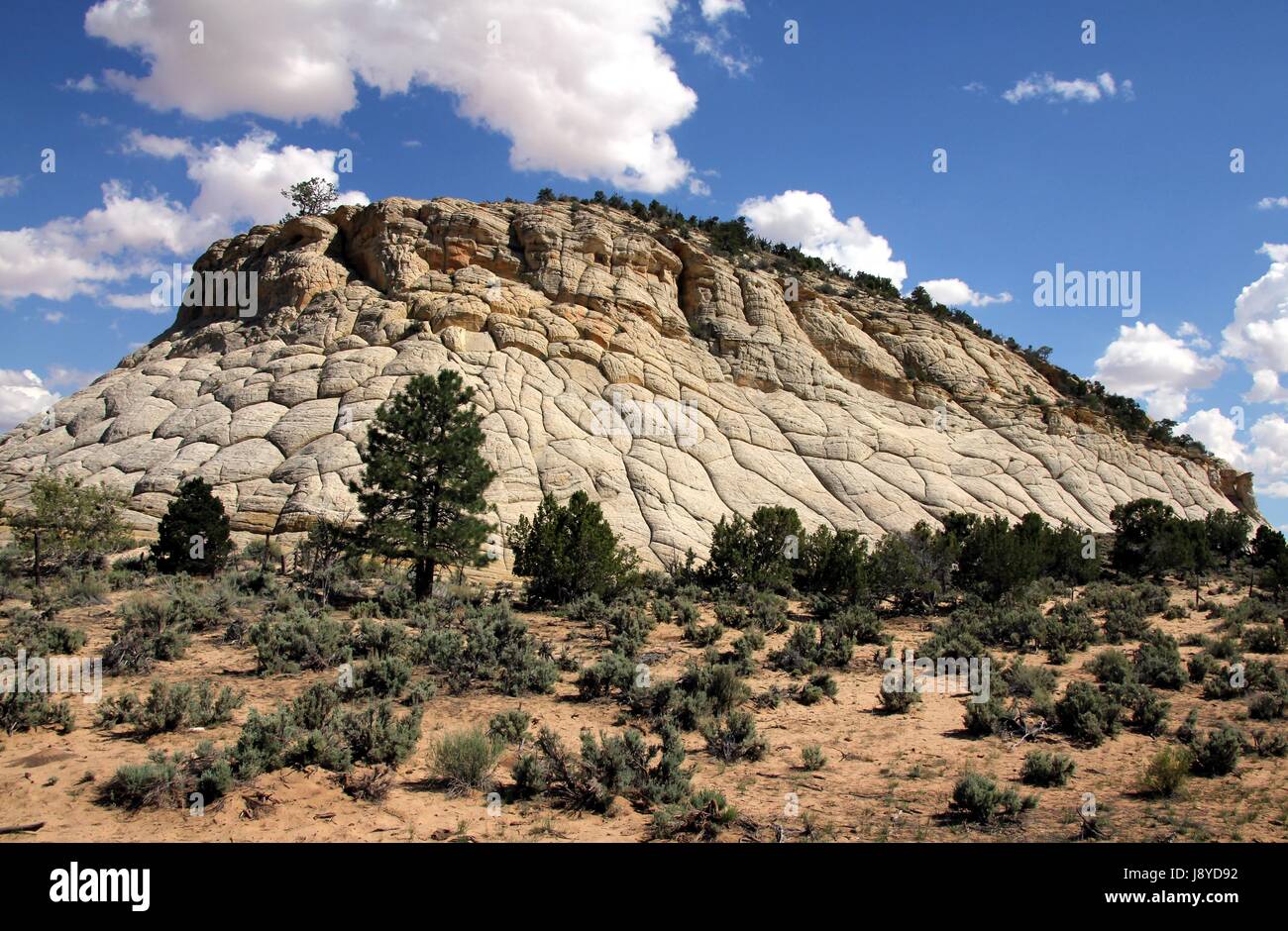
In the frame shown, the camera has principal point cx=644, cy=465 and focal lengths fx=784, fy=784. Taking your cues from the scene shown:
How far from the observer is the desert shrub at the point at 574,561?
21266 millimetres

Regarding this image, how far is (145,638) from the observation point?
1388 cm

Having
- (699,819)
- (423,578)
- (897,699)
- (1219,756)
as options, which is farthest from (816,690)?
(423,578)

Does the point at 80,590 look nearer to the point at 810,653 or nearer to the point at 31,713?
the point at 31,713

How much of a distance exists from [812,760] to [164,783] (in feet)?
25.2

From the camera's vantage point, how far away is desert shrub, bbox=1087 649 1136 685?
1452 centimetres

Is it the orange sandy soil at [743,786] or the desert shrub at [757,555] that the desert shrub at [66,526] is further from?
the desert shrub at [757,555]

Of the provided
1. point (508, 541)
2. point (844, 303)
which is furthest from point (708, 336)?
point (508, 541)

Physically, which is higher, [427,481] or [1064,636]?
[427,481]

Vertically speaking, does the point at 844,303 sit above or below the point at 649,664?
above

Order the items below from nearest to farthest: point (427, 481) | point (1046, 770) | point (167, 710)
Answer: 1. point (1046, 770)
2. point (167, 710)
3. point (427, 481)

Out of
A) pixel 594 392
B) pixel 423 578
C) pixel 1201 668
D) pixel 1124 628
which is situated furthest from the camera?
pixel 594 392

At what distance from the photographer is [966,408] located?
43312 mm
